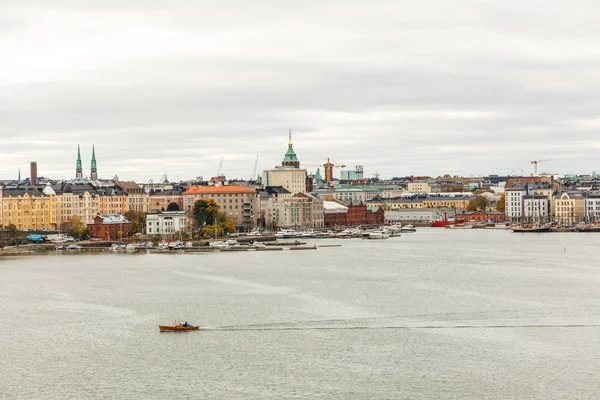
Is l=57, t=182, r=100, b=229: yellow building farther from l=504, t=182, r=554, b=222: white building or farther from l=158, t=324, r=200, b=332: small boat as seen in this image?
l=158, t=324, r=200, b=332: small boat

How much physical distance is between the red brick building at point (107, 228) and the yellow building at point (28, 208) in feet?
15.7

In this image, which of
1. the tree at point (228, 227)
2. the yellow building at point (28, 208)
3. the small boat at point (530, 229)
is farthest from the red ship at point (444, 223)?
the yellow building at point (28, 208)

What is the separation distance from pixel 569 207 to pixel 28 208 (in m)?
37.8

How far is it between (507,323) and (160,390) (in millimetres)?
7207

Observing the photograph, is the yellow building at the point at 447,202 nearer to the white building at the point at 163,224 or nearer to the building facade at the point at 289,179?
the building facade at the point at 289,179

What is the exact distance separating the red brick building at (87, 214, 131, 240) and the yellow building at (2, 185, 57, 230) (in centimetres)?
479

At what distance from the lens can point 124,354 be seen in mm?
16078

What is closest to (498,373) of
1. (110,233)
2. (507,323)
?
(507,323)

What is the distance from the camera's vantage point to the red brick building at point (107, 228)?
157ft

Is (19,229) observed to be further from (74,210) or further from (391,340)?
(391,340)

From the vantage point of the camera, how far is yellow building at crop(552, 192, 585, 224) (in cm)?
7050

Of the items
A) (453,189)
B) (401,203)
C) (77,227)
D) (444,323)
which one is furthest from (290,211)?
(453,189)

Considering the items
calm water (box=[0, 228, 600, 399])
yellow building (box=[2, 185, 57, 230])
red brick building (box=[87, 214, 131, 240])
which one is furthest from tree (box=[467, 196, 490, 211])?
calm water (box=[0, 228, 600, 399])

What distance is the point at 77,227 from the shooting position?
157 ft
